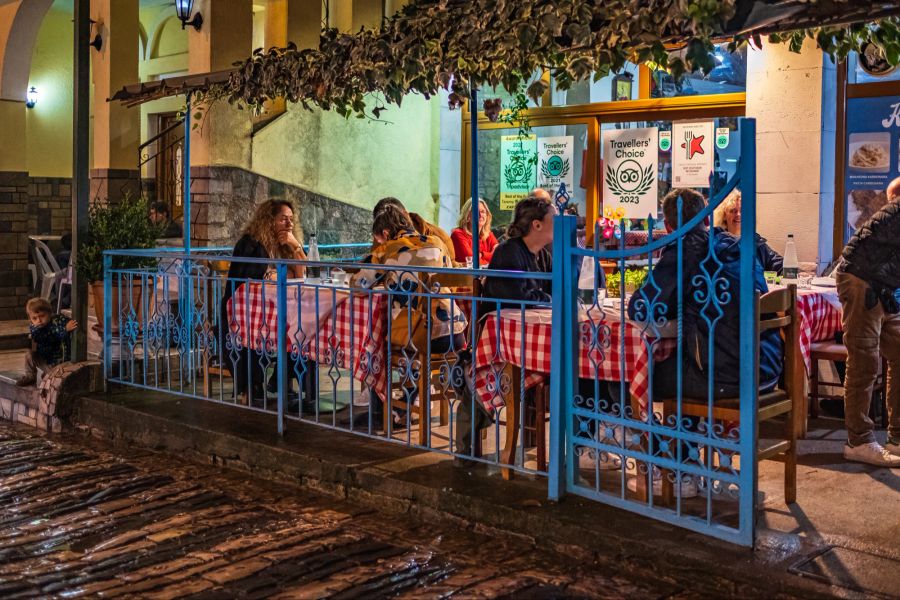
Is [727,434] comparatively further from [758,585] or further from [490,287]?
[490,287]

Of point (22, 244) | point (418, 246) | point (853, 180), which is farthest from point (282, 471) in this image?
point (22, 244)

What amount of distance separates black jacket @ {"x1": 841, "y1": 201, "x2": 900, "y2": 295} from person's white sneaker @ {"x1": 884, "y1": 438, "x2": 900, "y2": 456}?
0.92 metres

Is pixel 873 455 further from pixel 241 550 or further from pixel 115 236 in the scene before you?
pixel 115 236

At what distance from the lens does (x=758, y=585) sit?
4383 mm

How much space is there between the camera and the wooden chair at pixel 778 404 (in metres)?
4.96

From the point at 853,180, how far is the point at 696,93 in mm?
1803

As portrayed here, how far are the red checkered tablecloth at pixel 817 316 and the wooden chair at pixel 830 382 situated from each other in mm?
90

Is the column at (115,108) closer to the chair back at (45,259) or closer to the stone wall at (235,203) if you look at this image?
the chair back at (45,259)

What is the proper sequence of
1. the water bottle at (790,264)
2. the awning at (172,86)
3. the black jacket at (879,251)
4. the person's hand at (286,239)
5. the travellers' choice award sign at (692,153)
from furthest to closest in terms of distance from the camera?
the travellers' choice award sign at (692,153) < the awning at (172,86) < the person's hand at (286,239) < the water bottle at (790,264) < the black jacket at (879,251)

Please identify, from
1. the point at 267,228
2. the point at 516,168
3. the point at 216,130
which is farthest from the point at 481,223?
the point at 216,130

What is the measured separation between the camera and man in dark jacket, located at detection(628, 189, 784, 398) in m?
4.97

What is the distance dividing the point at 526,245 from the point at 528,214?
7.1 inches

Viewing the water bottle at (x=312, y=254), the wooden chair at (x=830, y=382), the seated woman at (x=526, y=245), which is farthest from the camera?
the water bottle at (x=312, y=254)

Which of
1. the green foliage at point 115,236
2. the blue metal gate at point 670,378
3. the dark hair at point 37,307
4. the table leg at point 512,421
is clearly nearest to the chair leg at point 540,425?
the table leg at point 512,421
